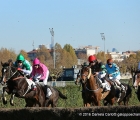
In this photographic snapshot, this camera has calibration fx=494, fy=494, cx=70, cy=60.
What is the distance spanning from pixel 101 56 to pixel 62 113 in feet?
377

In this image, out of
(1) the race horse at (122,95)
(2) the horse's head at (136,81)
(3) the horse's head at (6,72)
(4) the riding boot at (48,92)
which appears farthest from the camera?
(1) the race horse at (122,95)

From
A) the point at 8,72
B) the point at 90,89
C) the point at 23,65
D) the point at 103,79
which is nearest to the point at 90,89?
the point at 90,89

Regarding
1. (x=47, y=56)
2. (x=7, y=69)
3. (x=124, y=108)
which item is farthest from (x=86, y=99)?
(x=47, y=56)

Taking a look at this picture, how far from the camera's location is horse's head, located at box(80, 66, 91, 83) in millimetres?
14203

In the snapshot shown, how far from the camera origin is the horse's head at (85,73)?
1420 centimetres

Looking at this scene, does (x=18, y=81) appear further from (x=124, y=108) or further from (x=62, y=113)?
(x=124, y=108)

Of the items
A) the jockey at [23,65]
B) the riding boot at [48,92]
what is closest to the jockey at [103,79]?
the riding boot at [48,92]

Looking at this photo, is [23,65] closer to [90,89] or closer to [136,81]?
[90,89]

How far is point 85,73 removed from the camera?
1428 centimetres

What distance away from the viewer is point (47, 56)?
11950 cm

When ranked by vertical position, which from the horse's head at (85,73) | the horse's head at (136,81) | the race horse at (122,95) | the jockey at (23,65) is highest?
the jockey at (23,65)

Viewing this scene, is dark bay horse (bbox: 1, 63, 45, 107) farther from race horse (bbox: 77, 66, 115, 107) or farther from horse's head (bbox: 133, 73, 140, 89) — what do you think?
horse's head (bbox: 133, 73, 140, 89)

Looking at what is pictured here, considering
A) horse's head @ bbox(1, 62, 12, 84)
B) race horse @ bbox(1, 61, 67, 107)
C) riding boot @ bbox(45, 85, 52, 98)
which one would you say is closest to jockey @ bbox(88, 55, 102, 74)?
riding boot @ bbox(45, 85, 52, 98)

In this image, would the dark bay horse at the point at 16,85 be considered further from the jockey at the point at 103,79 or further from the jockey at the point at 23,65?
the jockey at the point at 103,79
